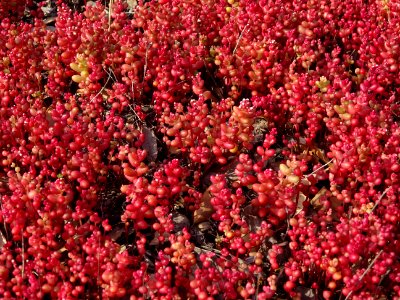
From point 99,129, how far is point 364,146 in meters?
1.25

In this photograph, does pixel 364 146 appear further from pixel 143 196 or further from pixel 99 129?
pixel 99 129

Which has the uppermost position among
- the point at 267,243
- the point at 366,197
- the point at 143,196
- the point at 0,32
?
the point at 0,32

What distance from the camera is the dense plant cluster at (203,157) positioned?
87.0 inches

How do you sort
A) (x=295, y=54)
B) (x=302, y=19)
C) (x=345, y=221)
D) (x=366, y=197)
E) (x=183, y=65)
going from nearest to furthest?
(x=345, y=221), (x=366, y=197), (x=183, y=65), (x=295, y=54), (x=302, y=19)

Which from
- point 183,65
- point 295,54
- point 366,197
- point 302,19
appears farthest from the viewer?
point 302,19

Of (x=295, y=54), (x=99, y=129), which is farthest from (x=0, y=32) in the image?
(x=295, y=54)

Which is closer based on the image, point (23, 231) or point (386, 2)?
point (23, 231)

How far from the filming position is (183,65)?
10.1 ft

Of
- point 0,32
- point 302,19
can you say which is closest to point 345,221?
point 302,19

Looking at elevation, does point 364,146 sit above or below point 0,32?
below

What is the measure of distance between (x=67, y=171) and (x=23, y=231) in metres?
0.34

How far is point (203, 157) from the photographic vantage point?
261 cm

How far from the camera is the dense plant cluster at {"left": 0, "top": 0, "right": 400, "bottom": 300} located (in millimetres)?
2209

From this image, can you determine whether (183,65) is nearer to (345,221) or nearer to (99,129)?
(99,129)
